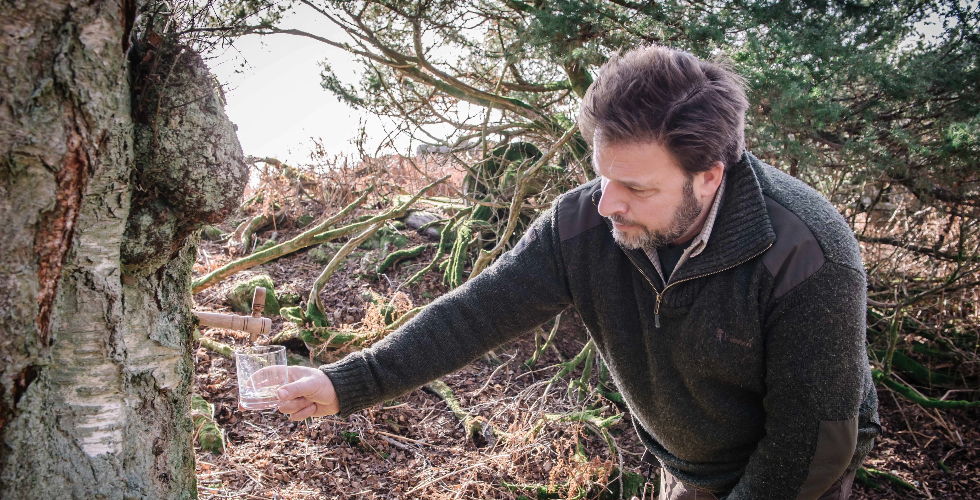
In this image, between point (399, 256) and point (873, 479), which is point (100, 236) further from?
point (873, 479)

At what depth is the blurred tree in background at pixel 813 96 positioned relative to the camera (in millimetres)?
3354

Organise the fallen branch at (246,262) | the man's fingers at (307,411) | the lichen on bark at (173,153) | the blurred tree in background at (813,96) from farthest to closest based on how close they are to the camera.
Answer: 1. the fallen branch at (246,262)
2. the blurred tree in background at (813,96)
3. the man's fingers at (307,411)
4. the lichen on bark at (173,153)

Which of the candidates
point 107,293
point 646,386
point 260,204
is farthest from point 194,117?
point 260,204

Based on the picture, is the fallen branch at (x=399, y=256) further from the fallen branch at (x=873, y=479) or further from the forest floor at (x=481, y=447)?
the fallen branch at (x=873, y=479)

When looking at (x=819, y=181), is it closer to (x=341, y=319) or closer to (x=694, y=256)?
(x=694, y=256)

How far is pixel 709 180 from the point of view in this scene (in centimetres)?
196

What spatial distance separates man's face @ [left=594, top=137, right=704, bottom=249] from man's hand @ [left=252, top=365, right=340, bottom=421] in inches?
40.7

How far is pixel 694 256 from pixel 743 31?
1991mm

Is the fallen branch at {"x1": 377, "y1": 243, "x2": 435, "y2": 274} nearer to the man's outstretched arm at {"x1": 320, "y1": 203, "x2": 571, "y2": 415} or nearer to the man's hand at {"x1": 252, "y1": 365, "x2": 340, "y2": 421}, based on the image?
the man's outstretched arm at {"x1": 320, "y1": 203, "x2": 571, "y2": 415}

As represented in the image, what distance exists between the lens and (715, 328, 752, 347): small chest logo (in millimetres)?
1914

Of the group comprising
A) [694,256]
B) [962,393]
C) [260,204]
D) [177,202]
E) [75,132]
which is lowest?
[962,393]

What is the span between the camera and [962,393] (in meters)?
5.16

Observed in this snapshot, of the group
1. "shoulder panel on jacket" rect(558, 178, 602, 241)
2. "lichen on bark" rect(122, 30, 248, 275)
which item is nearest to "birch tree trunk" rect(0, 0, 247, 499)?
"lichen on bark" rect(122, 30, 248, 275)

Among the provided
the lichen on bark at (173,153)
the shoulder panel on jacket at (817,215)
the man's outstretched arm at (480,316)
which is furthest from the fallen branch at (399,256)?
the shoulder panel on jacket at (817,215)
